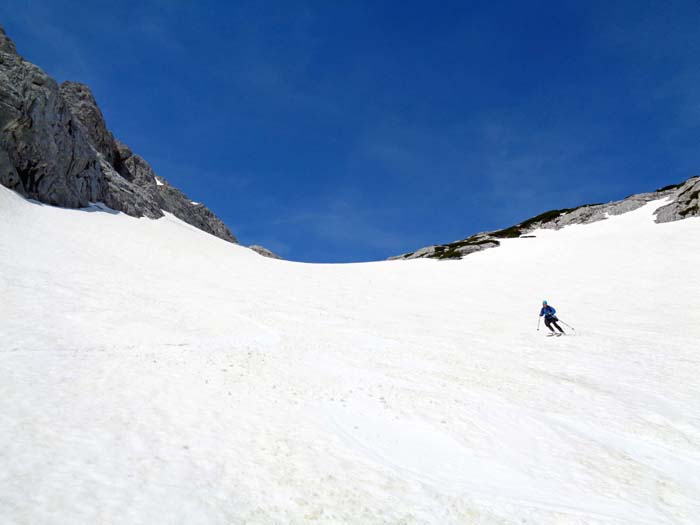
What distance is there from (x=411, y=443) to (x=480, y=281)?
3434 centimetres

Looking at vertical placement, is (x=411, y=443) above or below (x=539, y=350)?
below

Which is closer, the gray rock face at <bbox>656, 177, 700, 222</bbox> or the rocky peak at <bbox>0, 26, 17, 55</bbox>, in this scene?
the rocky peak at <bbox>0, 26, 17, 55</bbox>

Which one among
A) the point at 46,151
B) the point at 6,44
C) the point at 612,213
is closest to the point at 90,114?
the point at 6,44

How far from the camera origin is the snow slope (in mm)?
7168

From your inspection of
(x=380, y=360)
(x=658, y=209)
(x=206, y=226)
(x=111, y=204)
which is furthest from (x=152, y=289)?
(x=206, y=226)

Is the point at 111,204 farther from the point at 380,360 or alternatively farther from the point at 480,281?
the point at 380,360

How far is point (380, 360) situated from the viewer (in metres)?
17.4

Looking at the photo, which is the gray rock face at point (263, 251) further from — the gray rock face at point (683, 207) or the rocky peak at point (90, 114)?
the gray rock face at point (683, 207)

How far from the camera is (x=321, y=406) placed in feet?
38.3

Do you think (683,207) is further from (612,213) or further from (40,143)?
(40,143)

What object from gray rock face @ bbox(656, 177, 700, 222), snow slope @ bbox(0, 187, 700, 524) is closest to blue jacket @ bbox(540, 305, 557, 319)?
snow slope @ bbox(0, 187, 700, 524)

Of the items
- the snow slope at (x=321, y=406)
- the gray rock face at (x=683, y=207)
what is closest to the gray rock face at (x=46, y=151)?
the snow slope at (x=321, y=406)

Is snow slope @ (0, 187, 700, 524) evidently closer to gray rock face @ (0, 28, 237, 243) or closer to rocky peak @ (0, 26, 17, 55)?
gray rock face @ (0, 28, 237, 243)

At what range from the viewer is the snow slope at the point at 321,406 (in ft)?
23.5
